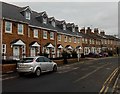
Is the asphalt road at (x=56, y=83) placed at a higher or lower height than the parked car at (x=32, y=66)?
lower

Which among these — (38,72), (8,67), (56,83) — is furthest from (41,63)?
(56,83)

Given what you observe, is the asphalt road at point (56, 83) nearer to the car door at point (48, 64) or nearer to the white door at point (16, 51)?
the car door at point (48, 64)

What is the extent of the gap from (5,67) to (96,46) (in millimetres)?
60410

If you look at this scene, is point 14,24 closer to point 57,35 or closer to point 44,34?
point 44,34

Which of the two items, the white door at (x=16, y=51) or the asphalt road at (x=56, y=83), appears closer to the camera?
the asphalt road at (x=56, y=83)

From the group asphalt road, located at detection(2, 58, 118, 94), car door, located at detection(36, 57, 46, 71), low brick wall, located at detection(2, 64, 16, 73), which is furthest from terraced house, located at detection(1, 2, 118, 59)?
asphalt road, located at detection(2, 58, 118, 94)

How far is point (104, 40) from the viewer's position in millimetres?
87625

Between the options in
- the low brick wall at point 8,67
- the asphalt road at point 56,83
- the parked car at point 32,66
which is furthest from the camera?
the low brick wall at point 8,67

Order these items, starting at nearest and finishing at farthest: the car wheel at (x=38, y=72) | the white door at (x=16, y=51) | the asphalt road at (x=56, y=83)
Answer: the asphalt road at (x=56, y=83) < the car wheel at (x=38, y=72) < the white door at (x=16, y=51)

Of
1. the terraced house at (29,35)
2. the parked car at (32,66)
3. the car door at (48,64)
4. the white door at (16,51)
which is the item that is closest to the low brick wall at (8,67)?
the parked car at (32,66)

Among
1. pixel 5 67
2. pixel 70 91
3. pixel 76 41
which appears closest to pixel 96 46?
pixel 76 41

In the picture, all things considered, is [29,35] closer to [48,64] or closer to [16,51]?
[16,51]

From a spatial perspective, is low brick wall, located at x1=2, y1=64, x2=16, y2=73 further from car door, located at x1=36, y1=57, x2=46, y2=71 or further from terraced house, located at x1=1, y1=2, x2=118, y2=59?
terraced house, located at x1=1, y1=2, x2=118, y2=59

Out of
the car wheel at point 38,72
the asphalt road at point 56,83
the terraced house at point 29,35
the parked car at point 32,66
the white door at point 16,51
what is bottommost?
the asphalt road at point 56,83
